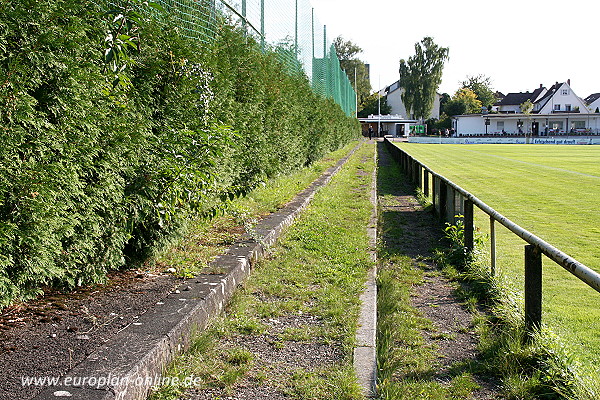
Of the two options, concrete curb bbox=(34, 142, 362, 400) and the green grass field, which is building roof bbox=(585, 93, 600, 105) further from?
concrete curb bbox=(34, 142, 362, 400)

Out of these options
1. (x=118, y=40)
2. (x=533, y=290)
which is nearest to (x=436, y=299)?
(x=533, y=290)

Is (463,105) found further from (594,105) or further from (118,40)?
(118,40)

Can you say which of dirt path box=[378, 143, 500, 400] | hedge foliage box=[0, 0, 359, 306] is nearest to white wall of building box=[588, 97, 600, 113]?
dirt path box=[378, 143, 500, 400]

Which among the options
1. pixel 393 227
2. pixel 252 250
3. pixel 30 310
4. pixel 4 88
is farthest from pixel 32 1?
pixel 393 227

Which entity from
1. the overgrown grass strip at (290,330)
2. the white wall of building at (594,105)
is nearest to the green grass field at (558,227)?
the overgrown grass strip at (290,330)

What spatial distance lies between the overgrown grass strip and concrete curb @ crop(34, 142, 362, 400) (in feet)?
0.36

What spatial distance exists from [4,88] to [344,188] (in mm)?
10421

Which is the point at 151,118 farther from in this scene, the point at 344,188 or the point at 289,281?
the point at 344,188

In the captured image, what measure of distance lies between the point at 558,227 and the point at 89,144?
7887 mm

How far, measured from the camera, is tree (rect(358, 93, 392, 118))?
10375 centimetres

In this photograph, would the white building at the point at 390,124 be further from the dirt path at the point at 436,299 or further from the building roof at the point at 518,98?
the dirt path at the point at 436,299

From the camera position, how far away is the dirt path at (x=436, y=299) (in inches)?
147

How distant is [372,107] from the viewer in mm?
104188

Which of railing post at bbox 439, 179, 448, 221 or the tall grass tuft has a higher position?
railing post at bbox 439, 179, 448, 221
